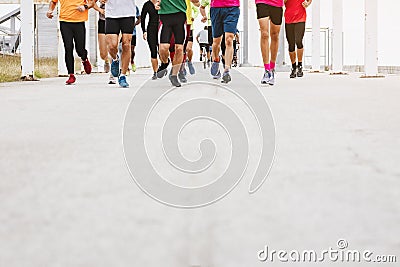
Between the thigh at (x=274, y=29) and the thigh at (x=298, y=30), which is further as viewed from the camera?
the thigh at (x=298, y=30)

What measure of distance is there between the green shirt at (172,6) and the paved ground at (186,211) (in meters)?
4.09

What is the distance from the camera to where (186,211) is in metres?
1.20

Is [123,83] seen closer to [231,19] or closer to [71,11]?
[231,19]

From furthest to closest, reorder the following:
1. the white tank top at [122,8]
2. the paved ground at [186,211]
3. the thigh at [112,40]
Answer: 1. the thigh at [112,40]
2. the white tank top at [122,8]
3. the paved ground at [186,211]

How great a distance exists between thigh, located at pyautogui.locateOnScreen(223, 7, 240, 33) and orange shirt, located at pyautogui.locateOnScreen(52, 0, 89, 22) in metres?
1.85

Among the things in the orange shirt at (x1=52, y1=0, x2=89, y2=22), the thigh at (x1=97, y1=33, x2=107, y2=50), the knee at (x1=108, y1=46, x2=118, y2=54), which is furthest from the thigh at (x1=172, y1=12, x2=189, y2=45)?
the thigh at (x1=97, y1=33, x2=107, y2=50)

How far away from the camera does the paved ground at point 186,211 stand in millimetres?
949

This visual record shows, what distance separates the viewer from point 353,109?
334 cm

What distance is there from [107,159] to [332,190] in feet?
2.38

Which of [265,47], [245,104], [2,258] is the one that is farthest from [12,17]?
[2,258]

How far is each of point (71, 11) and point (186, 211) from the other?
20.6ft

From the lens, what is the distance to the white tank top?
244 inches

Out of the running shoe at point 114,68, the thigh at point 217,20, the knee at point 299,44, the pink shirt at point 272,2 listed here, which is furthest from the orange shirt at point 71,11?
the knee at point 299,44

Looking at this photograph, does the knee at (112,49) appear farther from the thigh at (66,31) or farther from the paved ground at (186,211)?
the paved ground at (186,211)
